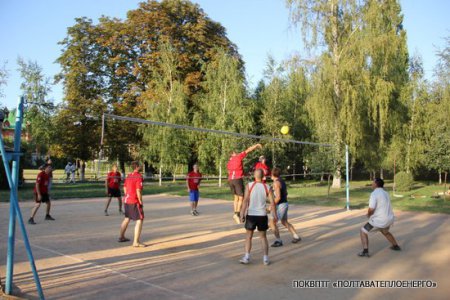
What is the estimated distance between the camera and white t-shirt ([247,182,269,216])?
25.2 feet

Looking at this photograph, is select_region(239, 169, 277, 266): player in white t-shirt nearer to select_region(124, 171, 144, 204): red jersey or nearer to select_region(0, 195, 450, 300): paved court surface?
select_region(0, 195, 450, 300): paved court surface

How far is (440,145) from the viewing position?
25906mm

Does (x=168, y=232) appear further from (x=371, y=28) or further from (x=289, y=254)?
(x=371, y=28)

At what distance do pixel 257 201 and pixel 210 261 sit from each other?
1.50 m

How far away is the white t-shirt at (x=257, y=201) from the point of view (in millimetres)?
7676

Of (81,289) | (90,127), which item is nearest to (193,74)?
(90,127)

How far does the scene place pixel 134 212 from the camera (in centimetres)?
900

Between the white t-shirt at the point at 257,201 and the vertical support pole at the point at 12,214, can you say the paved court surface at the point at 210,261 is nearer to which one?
the vertical support pole at the point at 12,214

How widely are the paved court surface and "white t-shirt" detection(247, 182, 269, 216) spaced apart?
100 cm

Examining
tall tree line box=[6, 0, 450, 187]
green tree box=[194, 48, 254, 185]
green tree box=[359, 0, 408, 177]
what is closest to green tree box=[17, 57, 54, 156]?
tall tree line box=[6, 0, 450, 187]

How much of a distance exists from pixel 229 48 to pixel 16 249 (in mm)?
33161

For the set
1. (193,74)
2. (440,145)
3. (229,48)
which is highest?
(229,48)

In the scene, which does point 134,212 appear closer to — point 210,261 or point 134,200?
point 134,200

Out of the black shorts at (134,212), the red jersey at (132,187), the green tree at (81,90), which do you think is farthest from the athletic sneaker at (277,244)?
the green tree at (81,90)
